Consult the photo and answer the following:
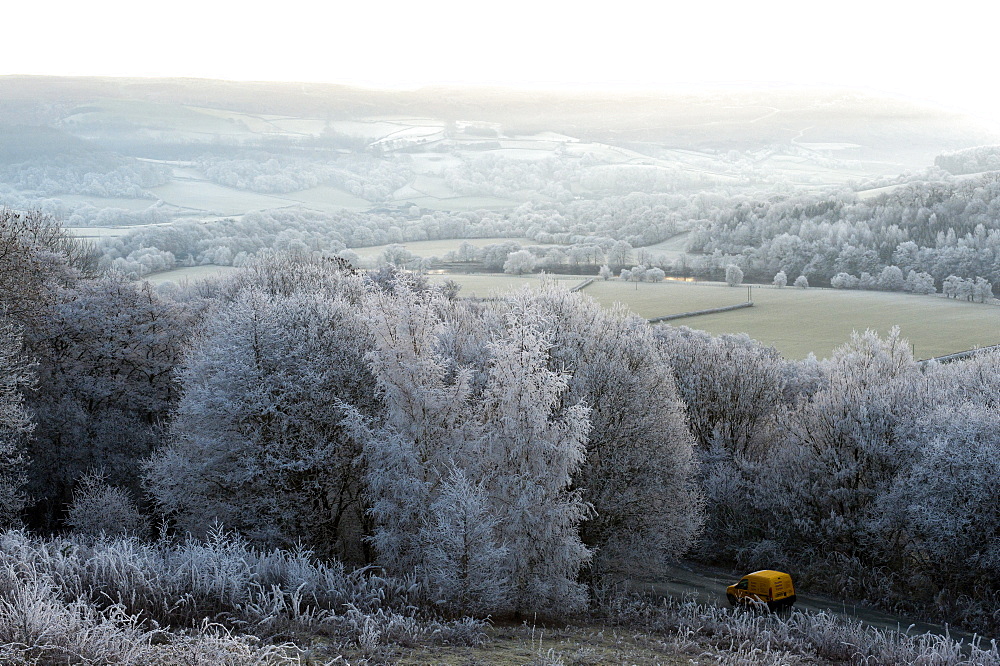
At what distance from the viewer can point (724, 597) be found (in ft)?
83.0

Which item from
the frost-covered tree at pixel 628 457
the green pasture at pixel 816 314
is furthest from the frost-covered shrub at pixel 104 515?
the green pasture at pixel 816 314

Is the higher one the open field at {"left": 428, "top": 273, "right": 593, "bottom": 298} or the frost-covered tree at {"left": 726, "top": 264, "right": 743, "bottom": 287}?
the frost-covered tree at {"left": 726, "top": 264, "right": 743, "bottom": 287}

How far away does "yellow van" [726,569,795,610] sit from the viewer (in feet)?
76.3

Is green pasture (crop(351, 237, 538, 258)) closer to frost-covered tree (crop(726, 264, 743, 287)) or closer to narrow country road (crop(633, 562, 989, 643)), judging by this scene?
frost-covered tree (crop(726, 264, 743, 287))

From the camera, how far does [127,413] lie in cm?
2831

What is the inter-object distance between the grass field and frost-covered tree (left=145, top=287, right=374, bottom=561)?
165 feet

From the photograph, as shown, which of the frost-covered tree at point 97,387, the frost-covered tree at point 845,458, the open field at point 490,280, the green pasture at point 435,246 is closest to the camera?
the frost-covered tree at point 97,387

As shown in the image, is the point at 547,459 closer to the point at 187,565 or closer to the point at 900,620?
the point at 187,565

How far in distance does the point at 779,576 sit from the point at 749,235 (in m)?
106

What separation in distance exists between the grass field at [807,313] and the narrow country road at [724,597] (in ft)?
141

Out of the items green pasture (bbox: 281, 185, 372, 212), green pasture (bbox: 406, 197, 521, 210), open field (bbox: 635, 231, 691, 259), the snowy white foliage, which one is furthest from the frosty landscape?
green pasture (bbox: 406, 197, 521, 210)

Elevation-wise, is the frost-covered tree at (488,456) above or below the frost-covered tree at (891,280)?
above

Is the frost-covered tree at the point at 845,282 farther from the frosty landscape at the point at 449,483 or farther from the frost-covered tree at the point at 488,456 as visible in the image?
the frost-covered tree at the point at 488,456

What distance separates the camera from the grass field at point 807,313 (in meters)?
71.6
